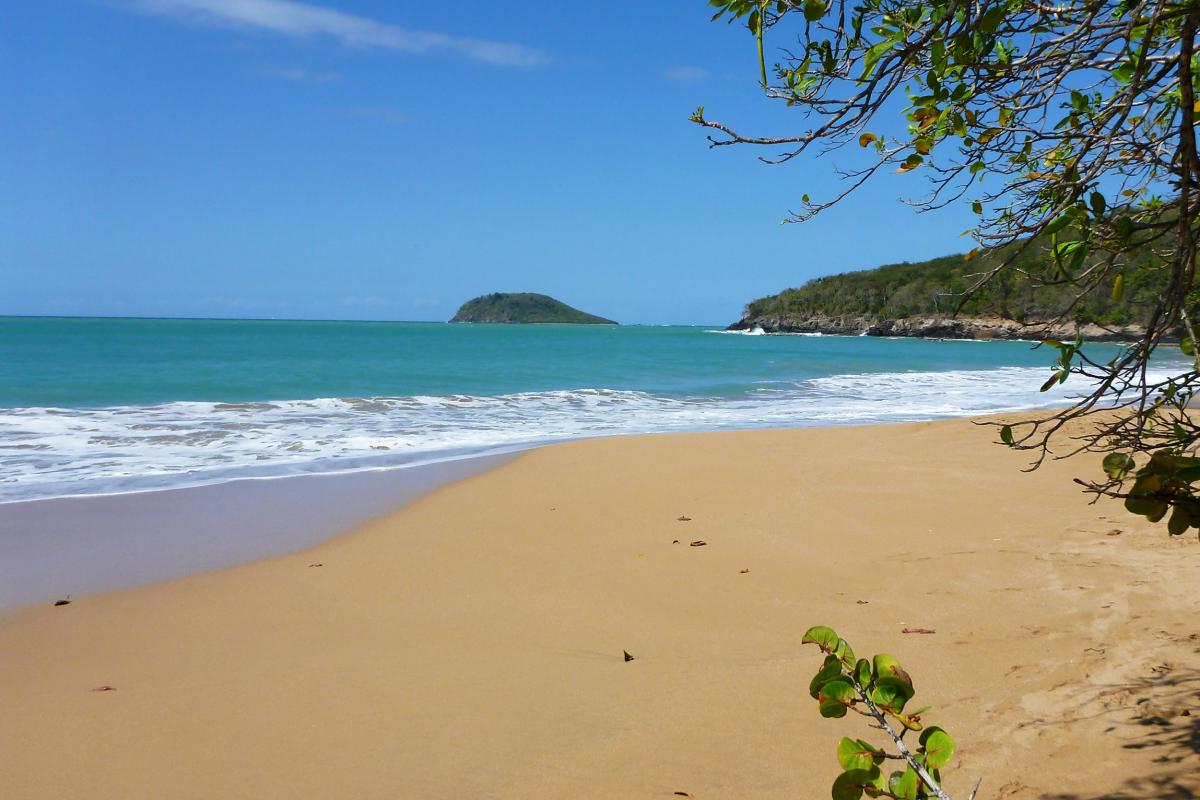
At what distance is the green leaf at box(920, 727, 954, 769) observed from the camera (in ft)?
4.37

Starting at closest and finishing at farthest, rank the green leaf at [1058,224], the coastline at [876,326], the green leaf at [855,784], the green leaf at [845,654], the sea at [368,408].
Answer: the green leaf at [855,784], the green leaf at [845,654], the green leaf at [1058,224], the sea at [368,408], the coastline at [876,326]

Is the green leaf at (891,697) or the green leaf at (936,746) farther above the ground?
the green leaf at (891,697)

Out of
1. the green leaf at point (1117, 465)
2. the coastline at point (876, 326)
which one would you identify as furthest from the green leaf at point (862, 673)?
the coastline at point (876, 326)

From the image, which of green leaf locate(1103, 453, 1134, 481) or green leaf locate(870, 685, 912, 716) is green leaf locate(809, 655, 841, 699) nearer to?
green leaf locate(870, 685, 912, 716)

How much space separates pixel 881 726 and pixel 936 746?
15 centimetres

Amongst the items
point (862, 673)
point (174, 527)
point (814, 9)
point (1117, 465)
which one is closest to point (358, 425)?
point (174, 527)

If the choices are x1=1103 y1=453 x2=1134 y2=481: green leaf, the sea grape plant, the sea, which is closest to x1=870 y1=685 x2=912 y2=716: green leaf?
the sea grape plant

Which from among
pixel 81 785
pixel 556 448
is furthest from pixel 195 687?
pixel 556 448

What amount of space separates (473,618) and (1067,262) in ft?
11.1

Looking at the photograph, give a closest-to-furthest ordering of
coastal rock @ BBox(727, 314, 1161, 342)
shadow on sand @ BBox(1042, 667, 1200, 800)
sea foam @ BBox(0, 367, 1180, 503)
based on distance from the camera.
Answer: shadow on sand @ BBox(1042, 667, 1200, 800) → sea foam @ BBox(0, 367, 1180, 503) → coastal rock @ BBox(727, 314, 1161, 342)

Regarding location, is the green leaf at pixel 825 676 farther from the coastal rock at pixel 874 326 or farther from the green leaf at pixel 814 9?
the coastal rock at pixel 874 326

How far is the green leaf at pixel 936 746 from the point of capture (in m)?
1.33

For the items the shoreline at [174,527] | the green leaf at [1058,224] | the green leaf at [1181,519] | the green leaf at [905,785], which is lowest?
the shoreline at [174,527]

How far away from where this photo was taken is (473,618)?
4578 mm
